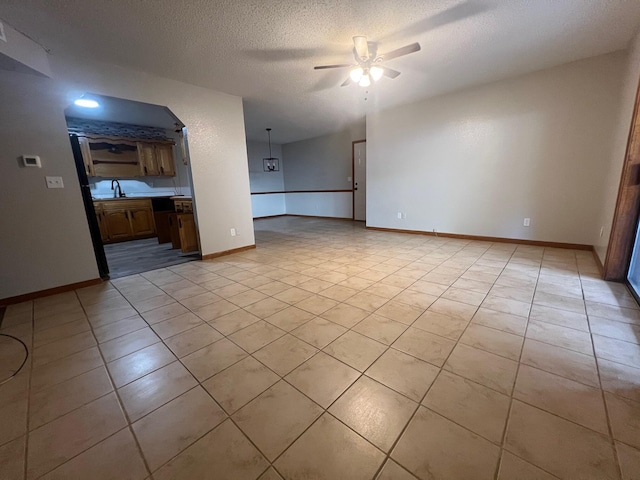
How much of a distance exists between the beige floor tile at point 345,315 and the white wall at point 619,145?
8.98 feet

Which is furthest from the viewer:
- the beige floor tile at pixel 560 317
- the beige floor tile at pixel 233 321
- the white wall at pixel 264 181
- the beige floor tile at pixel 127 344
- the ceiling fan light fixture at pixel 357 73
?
the white wall at pixel 264 181

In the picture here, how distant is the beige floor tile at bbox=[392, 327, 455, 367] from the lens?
4.99 feet

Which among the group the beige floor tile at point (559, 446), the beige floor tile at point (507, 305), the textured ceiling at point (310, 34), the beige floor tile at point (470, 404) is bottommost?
the beige floor tile at point (470, 404)

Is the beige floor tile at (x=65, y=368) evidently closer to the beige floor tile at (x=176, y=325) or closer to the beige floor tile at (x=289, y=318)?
the beige floor tile at (x=176, y=325)

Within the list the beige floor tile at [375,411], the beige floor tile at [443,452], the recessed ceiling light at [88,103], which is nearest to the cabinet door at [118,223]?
the recessed ceiling light at [88,103]

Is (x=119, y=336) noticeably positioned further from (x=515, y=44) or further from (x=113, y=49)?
(x=515, y=44)

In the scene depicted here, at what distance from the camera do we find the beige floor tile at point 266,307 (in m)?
2.12

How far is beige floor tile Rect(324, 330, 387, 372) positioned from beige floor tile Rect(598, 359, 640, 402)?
1.11 metres

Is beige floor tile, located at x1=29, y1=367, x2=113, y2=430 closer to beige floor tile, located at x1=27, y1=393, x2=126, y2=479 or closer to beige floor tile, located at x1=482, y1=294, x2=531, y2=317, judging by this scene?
beige floor tile, located at x1=27, y1=393, x2=126, y2=479

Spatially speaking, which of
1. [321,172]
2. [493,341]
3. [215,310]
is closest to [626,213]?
[493,341]

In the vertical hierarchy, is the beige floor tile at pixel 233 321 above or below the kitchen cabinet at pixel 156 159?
below

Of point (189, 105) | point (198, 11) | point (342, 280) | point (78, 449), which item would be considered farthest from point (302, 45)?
point (78, 449)

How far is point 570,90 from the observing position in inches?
128

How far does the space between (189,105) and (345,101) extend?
2497 mm
